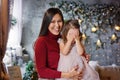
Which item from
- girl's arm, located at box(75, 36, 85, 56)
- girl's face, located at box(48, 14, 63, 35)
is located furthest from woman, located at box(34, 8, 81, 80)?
girl's arm, located at box(75, 36, 85, 56)

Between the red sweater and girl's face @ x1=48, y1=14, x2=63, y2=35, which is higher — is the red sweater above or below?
below

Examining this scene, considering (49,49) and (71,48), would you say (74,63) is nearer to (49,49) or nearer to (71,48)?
(71,48)

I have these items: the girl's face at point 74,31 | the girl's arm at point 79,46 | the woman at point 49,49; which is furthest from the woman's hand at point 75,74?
the girl's face at point 74,31

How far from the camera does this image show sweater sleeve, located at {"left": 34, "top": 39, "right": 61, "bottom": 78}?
1808 millimetres

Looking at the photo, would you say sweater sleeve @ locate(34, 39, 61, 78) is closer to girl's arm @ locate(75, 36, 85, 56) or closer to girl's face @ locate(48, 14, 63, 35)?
girl's face @ locate(48, 14, 63, 35)

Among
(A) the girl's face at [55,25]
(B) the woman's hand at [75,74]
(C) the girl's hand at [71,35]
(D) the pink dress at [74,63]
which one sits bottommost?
(B) the woman's hand at [75,74]

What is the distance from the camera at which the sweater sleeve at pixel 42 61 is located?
181cm

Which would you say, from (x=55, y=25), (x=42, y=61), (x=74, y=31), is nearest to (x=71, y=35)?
(x=74, y=31)

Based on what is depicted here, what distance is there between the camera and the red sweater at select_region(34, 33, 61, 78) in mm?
1810

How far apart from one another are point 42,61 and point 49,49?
10 centimetres

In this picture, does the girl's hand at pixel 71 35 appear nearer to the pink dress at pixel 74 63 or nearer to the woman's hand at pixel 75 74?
the pink dress at pixel 74 63

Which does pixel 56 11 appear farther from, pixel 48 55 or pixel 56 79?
pixel 56 79

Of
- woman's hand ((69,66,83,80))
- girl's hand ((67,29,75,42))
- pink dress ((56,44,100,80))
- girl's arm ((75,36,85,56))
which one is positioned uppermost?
girl's hand ((67,29,75,42))

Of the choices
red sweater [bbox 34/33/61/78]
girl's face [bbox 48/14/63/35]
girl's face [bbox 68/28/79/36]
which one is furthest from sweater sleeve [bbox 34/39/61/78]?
girl's face [bbox 68/28/79/36]
